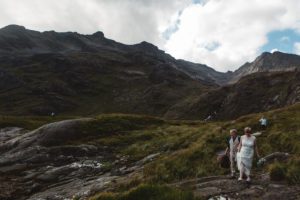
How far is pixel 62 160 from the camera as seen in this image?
4578 centimetres

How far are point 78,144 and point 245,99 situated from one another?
339ft

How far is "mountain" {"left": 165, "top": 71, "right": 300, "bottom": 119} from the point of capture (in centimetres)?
13588

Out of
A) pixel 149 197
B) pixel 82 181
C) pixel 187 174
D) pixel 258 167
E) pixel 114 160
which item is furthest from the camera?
pixel 114 160

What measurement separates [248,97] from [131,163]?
11279 cm

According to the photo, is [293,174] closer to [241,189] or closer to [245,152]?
[245,152]

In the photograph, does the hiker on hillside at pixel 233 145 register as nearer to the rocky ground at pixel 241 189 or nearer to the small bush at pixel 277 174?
the rocky ground at pixel 241 189

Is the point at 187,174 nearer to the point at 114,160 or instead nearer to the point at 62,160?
the point at 114,160

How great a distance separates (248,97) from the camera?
147125 mm

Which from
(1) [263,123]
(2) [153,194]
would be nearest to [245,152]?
(2) [153,194]

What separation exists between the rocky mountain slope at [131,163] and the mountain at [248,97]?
7888 cm

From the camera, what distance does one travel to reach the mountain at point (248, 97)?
135875 mm

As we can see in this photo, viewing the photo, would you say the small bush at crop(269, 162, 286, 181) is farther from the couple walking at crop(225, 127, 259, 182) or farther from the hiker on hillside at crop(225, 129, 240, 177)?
the hiker on hillside at crop(225, 129, 240, 177)

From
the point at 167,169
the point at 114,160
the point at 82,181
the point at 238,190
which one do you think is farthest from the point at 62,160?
the point at 238,190

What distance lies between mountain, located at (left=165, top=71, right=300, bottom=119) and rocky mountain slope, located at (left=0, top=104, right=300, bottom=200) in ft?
259
